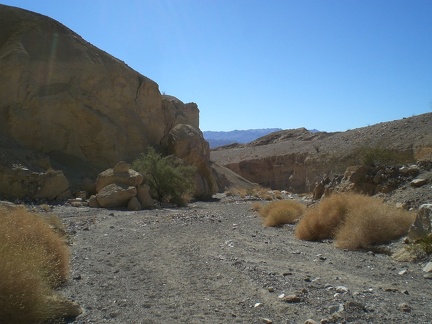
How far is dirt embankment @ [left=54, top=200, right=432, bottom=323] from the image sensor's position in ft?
18.8

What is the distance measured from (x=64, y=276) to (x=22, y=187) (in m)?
17.1

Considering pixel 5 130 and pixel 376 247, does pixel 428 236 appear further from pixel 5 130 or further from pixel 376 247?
pixel 5 130

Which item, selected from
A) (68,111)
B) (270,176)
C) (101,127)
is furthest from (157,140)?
(270,176)

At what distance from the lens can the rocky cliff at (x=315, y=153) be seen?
43125 mm

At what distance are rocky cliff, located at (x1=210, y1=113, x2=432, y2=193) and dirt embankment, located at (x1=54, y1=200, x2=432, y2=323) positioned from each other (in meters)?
27.1

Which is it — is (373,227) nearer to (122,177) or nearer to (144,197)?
(144,197)

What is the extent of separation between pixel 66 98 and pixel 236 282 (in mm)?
26485

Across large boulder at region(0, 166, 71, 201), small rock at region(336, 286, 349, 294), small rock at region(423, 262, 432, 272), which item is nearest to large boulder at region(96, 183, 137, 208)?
large boulder at region(0, 166, 71, 201)

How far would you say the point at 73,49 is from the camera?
108 feet

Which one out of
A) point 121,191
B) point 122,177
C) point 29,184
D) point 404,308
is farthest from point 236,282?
point 29,184

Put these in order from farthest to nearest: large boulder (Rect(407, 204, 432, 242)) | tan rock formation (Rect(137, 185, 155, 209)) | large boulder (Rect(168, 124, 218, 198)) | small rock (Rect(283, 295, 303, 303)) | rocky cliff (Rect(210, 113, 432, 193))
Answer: rocky cliff (Rect(210, 113, 432, 193))
large boulder (Rect(168, 124, 218, 198))
tan rock formation (Rect(137, 185, 155, 209))
large boulder (Rect(407, 204, 432, 242))
small rock (Rect(283, 295, 303, 303))

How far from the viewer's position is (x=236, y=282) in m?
7.45

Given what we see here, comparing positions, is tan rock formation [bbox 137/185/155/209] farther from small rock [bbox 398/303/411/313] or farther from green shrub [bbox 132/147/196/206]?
small rock [bbox 398/303/411/313]

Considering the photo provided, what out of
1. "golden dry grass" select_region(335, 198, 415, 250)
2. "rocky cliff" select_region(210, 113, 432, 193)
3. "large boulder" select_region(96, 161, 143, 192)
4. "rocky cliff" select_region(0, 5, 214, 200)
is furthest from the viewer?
"rocky cliff" select_region(210, 113, 432, 193)
